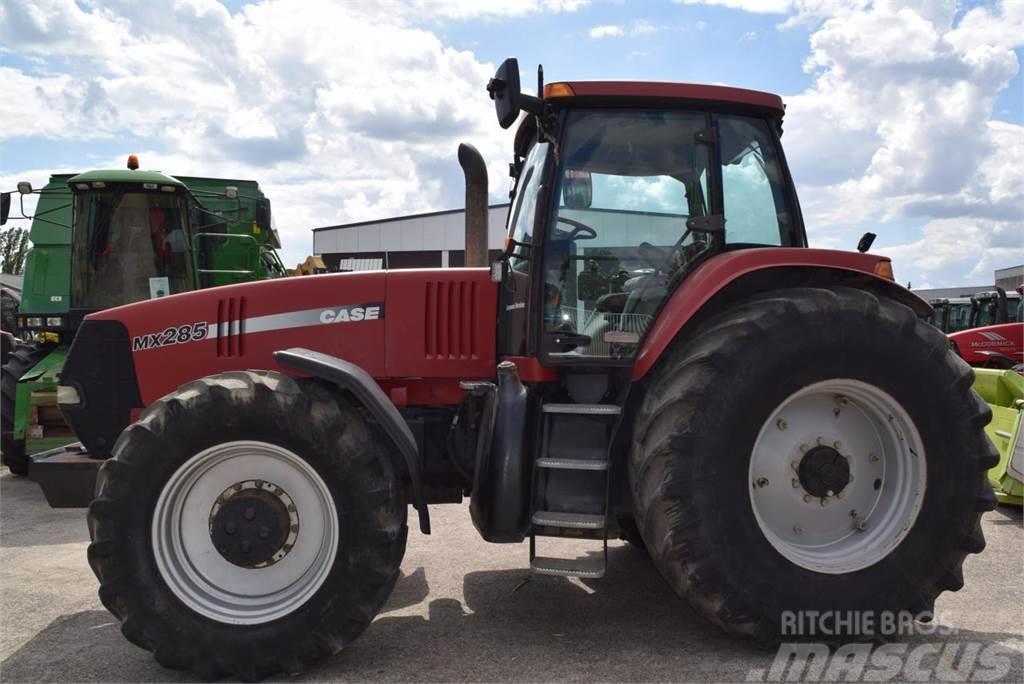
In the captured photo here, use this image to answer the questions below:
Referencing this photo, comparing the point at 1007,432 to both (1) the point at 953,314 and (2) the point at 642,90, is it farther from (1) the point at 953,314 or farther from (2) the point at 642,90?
(1) the point at 953,314

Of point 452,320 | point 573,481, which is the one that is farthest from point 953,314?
point 573,481

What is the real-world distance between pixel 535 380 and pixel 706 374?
87 cm

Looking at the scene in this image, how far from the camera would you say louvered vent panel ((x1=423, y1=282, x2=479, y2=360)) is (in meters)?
4.41

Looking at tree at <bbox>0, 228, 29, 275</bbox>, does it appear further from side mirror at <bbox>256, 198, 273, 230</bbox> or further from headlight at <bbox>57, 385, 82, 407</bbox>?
headlight at <bbox>57, 385, 82, 407</bbox>

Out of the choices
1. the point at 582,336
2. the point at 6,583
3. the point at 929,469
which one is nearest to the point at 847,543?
the point at 929,469

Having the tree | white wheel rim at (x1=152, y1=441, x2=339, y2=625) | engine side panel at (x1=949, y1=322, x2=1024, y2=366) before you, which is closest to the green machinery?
white wheel rim at (x1=152, y1=441, x2=339, y2=625)

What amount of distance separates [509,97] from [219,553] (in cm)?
239

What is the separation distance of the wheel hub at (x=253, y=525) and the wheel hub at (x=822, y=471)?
7.41ft

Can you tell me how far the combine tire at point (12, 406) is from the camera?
8578mm

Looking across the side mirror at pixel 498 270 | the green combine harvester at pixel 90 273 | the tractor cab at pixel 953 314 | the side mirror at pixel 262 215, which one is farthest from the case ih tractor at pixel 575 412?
the tractor cab at pixel 953 314

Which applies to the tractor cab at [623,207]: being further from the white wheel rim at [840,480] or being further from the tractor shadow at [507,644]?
the tractor shadow at [507,644]

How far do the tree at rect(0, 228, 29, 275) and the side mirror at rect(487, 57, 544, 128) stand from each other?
39.4 m

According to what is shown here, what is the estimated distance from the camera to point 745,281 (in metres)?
3.96

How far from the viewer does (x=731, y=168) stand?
13.9ft
